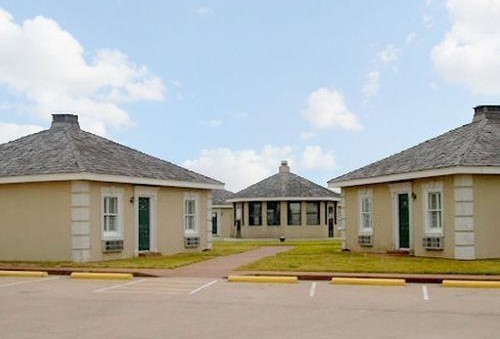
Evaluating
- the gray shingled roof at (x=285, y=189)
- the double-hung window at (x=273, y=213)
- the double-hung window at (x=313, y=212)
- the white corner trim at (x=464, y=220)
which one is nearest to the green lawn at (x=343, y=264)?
the white corner trim at (x=464, y=220)

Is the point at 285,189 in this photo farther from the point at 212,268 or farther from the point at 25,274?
the point at 25,274

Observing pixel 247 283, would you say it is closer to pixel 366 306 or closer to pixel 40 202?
pixel 366 306

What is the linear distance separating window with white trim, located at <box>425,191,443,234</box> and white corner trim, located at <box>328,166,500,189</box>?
74 cm

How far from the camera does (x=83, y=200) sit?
23234 millimetres

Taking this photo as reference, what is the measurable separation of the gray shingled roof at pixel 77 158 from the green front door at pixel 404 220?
7.94 m

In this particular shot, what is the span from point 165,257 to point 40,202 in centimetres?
475

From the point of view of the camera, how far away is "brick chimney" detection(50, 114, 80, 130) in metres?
28.7

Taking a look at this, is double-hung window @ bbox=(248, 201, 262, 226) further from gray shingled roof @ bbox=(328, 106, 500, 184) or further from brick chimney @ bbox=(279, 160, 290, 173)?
gray shingled roof @ bbox=(328, 106, 500, 184)

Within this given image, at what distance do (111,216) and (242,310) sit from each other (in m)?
12.9

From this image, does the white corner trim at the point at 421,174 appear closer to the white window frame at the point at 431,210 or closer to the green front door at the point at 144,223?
the white window frame at the point at 431,210

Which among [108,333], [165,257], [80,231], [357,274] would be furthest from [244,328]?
[165,257]

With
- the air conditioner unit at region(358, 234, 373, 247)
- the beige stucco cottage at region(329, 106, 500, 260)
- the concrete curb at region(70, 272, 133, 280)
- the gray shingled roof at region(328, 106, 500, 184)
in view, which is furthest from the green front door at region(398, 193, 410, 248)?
the concrete curb at region(70, 272, 133, 280)

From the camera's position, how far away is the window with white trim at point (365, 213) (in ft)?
91.5

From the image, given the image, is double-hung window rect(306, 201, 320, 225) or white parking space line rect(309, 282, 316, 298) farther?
double-hung window rect(306, 201, 320, 225)
